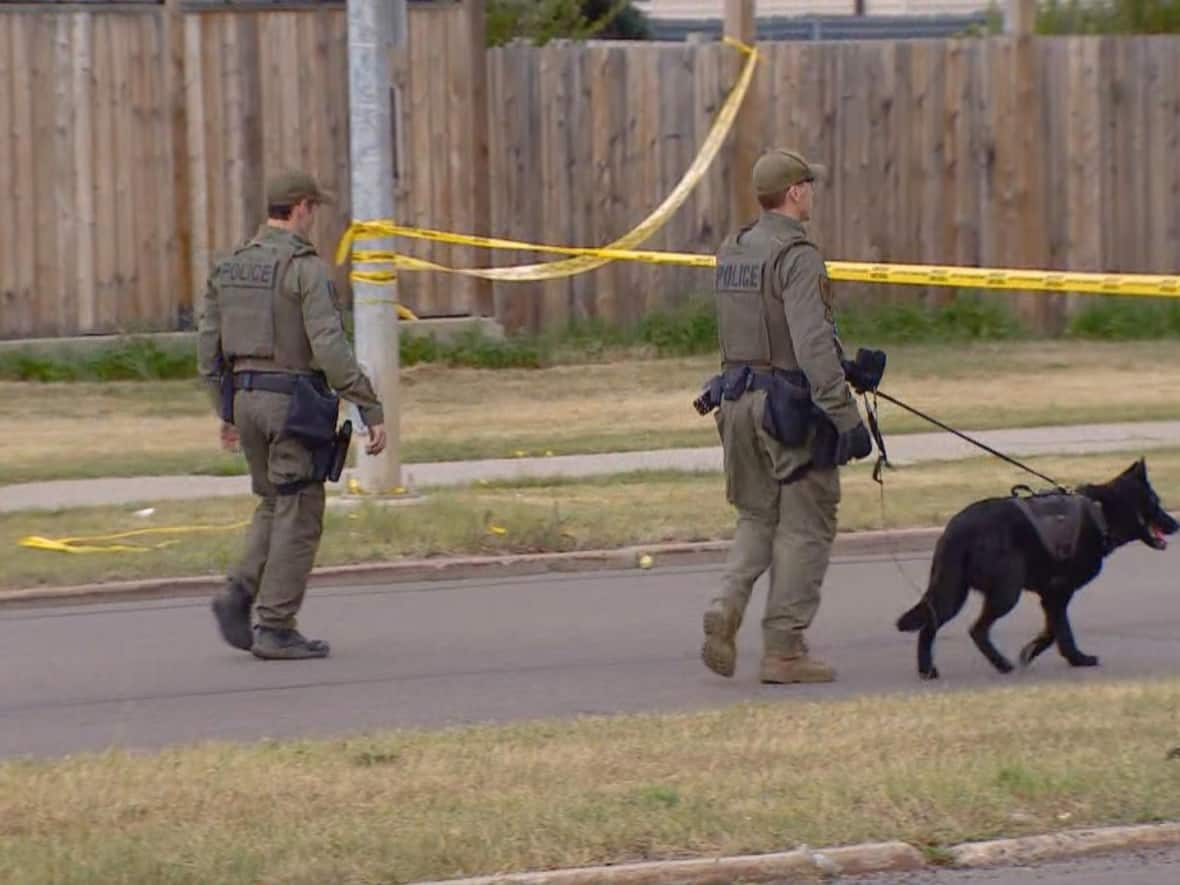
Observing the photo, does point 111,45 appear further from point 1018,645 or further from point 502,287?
point 1018,645

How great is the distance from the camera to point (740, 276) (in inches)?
344

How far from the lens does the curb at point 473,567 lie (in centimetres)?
1100

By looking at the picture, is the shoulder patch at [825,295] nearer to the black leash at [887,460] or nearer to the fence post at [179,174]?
the black leash at [887,460]

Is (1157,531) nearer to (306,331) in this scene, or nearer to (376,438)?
(376,438)

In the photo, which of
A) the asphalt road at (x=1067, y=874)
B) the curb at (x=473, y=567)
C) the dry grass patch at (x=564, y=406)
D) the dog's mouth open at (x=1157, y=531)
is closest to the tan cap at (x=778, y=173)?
the dog's mouth open at (x=1157, y=531)

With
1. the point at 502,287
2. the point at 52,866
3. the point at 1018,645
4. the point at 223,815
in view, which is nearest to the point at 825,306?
the point at 1018,645

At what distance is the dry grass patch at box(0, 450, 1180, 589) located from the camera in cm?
1148

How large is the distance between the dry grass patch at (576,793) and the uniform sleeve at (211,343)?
7.62 ft

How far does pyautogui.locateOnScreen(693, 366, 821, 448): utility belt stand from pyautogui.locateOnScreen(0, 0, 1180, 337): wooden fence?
10.0 meters

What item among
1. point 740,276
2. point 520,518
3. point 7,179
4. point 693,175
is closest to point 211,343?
point 740,276

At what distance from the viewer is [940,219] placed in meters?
20.0

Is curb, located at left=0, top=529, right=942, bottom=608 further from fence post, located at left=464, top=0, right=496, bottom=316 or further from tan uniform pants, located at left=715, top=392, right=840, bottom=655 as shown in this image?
fence post, located at left=464, top=0, right=496, bottom=316

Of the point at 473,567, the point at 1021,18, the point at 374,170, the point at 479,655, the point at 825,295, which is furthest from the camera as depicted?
the point at 1021,18

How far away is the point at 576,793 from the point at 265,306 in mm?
3332
